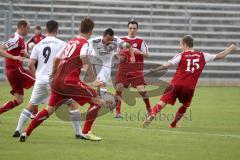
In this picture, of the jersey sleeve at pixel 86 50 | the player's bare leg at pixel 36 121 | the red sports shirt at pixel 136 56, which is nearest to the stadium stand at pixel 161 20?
the red sports shirt at pixel 136 56

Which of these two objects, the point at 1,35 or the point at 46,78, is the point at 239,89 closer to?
the point at 1,35

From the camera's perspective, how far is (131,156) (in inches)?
381

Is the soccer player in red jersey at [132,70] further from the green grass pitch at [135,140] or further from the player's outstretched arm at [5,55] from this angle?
the player's outstretched arm at [5,55]

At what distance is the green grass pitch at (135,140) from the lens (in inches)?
386

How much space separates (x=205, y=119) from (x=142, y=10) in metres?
15.0

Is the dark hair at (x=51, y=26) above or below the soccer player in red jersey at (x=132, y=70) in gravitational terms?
above

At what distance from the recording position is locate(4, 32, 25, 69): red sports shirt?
14.2 meters

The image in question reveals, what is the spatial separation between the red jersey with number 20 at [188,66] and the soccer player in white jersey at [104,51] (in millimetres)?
1453

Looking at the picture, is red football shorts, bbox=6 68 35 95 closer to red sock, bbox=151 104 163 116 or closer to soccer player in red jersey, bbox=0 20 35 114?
soccer player in red jersey, bbox=0 20 35 114

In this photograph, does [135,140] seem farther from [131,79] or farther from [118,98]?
[131,79]

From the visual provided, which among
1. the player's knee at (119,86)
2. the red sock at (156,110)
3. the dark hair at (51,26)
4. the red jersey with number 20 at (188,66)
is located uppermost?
the dark hair at (51,26)

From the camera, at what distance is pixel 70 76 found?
36.4 feet

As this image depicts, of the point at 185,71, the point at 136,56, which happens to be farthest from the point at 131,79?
the point at 185,71

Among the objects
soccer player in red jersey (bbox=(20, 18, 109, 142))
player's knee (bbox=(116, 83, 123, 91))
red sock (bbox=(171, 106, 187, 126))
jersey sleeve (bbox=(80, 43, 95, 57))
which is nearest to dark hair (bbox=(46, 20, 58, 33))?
soccer player in red jersey (bbox=(20, 18, 109, 142))
